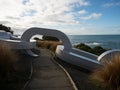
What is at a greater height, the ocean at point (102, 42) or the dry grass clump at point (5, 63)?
the dry grass clump at point (5, 63)

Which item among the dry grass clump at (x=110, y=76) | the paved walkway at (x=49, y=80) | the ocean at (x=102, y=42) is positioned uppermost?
the dry grass clump at (x=110, y=76)

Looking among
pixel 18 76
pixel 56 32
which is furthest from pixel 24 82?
pixel 56 32

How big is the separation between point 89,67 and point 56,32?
5.17 m

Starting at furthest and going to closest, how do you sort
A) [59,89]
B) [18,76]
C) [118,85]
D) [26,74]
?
[26,74]
[18,76]
[59,89]
[118,85]

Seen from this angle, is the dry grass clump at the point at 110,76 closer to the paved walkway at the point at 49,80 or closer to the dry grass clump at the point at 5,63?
the paved walkway at the point at 49,80

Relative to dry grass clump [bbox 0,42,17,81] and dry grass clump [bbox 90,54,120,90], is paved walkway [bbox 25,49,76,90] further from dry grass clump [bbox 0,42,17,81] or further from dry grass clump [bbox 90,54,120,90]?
dry grass clump [bbox 90,54,120,90]

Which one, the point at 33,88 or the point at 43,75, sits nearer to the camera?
the point at 33,88

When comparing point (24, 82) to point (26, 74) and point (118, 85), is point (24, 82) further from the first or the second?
point (118, 85)

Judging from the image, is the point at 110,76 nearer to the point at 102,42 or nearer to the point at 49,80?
the point at 49,80

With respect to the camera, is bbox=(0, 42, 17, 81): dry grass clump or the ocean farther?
the ocean

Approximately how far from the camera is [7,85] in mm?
9227

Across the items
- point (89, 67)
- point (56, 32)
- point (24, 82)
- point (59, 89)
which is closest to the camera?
point (59, 89)

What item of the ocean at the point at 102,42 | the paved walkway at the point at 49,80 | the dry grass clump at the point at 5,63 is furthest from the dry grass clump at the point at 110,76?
the ocean at the point at 102,42

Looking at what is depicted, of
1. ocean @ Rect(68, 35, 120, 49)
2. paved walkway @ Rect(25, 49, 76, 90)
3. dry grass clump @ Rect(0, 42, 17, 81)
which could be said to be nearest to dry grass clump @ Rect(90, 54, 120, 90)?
paved walkway @ Rect(25, 49, 76, 90)
